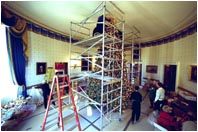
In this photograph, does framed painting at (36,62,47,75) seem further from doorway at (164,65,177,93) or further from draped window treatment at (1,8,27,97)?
doorway at (164,65,177,93)

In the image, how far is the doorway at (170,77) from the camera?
192 inches

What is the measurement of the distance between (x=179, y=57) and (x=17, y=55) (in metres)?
5.71

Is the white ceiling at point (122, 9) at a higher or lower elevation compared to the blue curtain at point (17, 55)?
higher

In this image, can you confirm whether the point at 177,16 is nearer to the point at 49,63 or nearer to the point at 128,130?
the point at 128,130

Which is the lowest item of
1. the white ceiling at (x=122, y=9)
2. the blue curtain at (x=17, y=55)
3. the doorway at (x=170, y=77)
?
the doorway at (x=170, y=77)

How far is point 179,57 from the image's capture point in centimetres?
448

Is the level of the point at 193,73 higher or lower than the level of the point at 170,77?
higher

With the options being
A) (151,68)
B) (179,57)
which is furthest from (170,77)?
(151,68)

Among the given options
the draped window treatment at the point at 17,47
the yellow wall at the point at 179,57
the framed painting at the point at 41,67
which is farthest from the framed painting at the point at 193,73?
the draped window treatment at the point at 17,47

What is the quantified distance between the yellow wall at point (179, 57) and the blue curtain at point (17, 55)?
539 centimetres

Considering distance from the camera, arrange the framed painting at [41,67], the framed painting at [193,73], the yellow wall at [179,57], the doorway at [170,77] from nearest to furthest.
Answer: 1. the framed painting at [193,73]
2. the yellow wall at [179,57]
3. the framed painting at [41,67]
4. the doorway at [170,77]

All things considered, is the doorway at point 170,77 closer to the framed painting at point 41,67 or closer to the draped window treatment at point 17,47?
the framed painting at point 41,67

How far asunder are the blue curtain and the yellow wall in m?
5.39

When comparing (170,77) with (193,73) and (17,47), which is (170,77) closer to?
(193,73)
